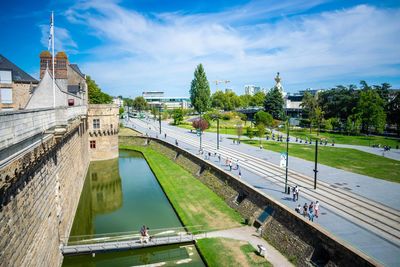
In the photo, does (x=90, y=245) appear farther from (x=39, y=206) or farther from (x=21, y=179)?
(x=21, y=179)

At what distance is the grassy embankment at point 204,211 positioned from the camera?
52.8ft

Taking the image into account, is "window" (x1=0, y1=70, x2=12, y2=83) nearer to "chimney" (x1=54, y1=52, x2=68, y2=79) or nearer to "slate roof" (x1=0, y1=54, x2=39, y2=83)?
"slate roof" (x1=0, y1=54, x2=39, y2=83)

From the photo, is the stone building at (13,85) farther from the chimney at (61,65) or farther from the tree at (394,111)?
the tree at (394,111)

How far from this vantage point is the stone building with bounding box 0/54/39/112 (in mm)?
29016

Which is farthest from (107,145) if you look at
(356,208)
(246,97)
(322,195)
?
(246,97)

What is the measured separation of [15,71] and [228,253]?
31192 mm

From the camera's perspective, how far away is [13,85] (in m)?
31.4

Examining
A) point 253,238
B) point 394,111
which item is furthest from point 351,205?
point 394,111

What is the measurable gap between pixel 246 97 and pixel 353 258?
450ft

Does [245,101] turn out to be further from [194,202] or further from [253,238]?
[253,238]

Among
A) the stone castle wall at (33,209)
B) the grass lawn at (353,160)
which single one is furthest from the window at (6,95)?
→ the grass lawn at (353,160)

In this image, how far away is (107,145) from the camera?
142 feet

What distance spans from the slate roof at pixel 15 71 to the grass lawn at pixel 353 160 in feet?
108

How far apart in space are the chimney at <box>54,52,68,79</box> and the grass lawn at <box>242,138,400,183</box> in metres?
31.5
